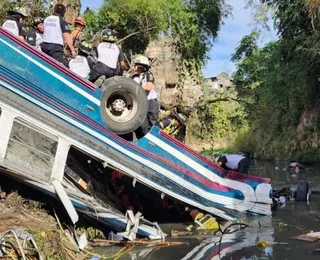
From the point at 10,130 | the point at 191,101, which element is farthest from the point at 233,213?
the point at 191,101

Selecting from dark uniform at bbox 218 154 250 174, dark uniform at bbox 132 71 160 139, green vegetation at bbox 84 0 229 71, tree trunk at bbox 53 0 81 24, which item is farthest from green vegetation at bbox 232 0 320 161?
dark uniform at bbox 132 71 160 139

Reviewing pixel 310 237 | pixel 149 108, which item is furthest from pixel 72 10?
pixel 310 237

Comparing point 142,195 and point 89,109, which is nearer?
point 89,109

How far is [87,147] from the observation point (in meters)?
6.42

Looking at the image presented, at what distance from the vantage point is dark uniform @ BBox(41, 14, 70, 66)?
6848 mm

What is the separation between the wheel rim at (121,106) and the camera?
22.2 feet

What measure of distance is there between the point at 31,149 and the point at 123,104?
4.66 ft

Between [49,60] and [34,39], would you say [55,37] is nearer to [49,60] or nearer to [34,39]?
[34,39]

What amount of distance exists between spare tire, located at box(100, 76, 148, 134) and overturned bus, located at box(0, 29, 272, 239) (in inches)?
0.5

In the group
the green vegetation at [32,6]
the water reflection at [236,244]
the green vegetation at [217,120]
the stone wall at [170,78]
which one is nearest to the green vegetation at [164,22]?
the stone wall at [170,78]

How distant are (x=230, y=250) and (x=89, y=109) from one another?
246cm

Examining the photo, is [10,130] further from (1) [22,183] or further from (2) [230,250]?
(2) [230,250]

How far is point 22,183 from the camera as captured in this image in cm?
627

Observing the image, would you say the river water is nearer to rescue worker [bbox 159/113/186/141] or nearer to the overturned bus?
the overturned bus
